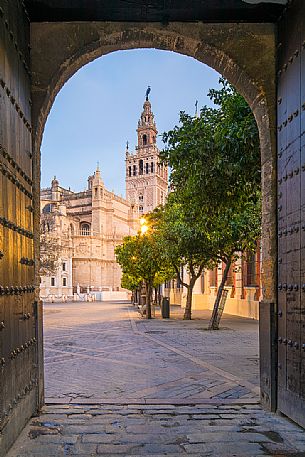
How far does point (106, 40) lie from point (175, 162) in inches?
149

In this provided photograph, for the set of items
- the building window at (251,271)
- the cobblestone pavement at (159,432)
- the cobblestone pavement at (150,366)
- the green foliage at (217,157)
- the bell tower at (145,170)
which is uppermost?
the bell tower at (145,170)

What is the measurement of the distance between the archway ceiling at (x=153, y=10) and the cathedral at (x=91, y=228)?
56.1m

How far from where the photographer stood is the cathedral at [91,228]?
70.7 metres

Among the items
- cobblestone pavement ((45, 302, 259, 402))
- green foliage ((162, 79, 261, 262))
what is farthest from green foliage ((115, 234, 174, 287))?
green foliage ((162, 79, 261, 262))

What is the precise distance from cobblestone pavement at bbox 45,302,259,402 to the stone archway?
1152 millimetres

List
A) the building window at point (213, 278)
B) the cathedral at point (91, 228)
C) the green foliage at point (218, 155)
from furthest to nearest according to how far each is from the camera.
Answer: the cathedral at point (91, 228), the building window at point (213, 278), the green foliage at point (218, 155)

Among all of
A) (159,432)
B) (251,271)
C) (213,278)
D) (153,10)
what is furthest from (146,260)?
(159,432)

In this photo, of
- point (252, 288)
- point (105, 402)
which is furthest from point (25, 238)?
point (252, 288)

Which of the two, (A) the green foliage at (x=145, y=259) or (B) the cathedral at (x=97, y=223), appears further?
(B) the cathedral at (x=97, y=223)

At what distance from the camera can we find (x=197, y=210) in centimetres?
930

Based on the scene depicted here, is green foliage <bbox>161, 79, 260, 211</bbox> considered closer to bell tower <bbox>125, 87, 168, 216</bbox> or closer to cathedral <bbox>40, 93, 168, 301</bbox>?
cathedral <bbox>40, 93, 168, 301</bbox>

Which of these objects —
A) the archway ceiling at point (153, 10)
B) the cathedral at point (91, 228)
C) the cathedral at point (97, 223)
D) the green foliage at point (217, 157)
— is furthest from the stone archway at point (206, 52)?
the cathedral at point (91, 228)

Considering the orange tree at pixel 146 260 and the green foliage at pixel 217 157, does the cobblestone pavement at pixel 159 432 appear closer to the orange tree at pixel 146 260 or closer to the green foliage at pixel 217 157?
the green foliage at pixel 217 157

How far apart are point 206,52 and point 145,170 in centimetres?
11277
